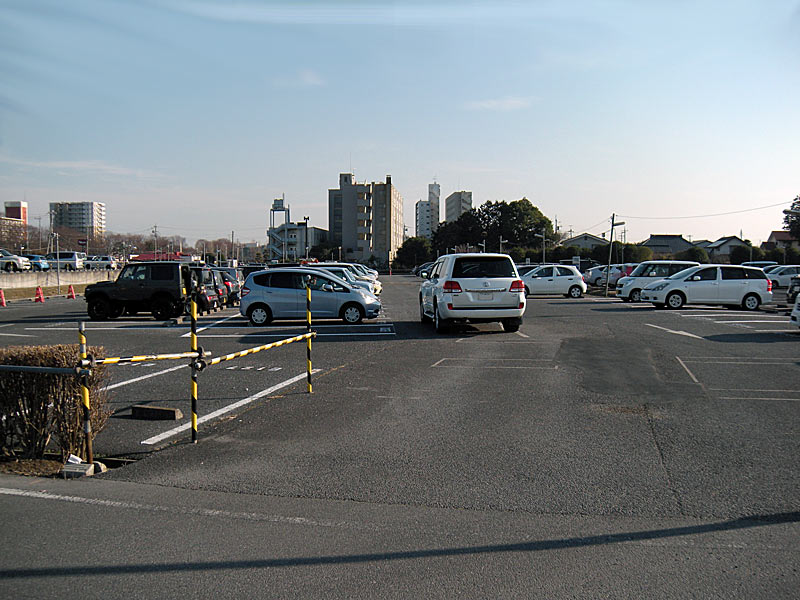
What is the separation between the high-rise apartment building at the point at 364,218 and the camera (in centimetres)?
11988

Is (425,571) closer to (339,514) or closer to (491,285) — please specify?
(339,514)

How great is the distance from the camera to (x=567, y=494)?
5.41 m

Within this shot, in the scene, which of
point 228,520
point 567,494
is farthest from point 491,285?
point 228,520

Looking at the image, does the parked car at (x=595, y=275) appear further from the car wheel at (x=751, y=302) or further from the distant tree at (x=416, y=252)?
the distant tree at (x=416, y=252)

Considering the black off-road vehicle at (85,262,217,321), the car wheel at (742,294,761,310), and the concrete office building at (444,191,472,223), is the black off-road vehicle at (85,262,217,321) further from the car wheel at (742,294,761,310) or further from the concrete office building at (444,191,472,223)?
the concrete office building at (444,191,472,223)

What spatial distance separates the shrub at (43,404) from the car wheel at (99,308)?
55.1ft

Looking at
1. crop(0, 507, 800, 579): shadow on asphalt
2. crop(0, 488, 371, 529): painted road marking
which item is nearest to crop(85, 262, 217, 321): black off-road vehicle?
crop(0, 488, 371, 529): painted road marking

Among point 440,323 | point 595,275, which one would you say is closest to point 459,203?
point 595,275

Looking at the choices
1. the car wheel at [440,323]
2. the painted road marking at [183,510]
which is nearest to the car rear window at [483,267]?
the car wheel at [440,323]

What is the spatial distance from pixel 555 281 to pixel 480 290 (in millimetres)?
17875

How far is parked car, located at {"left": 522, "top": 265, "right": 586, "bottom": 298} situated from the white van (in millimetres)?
3186

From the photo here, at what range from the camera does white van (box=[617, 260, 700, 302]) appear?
94.8 feet

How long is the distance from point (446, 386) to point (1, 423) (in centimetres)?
581

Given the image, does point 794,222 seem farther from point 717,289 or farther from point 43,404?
point 43,404
